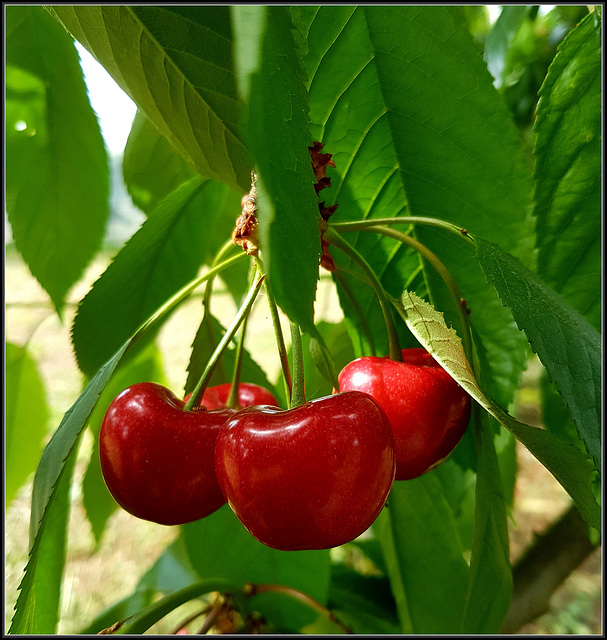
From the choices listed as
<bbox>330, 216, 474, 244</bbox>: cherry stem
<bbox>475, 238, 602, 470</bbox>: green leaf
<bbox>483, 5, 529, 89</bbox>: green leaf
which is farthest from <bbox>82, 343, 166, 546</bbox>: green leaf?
<bbox>483, 5, 529, 89</bbox>: green leaf

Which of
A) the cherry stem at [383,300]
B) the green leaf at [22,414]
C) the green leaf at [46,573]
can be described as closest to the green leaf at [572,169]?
the cherry stem at [383,300]

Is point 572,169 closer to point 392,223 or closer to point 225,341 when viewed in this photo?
point 392,223

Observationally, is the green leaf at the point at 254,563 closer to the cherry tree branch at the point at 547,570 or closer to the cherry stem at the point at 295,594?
the cherry stem at the point at 295,594

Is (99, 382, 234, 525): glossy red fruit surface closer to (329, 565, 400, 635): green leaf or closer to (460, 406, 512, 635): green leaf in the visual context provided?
(460, 406, 512, 635): green leaf

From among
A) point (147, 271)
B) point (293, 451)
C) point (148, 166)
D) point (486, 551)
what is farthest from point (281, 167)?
point (148, 166)

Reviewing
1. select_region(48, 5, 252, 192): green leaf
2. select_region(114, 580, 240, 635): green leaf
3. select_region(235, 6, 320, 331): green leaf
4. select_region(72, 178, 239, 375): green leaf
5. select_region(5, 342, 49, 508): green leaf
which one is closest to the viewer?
select_region(235, 6, 320, 331): green leaf

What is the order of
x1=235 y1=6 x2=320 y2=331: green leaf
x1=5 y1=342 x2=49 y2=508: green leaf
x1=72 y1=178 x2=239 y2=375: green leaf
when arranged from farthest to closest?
x1=5 y1=342 x2=49 y2=508: green leaf → x1=72 y1=178 x2=239 y2=375: green leaf → x1=235 y1=6 x2=320 y2=331: green leaf

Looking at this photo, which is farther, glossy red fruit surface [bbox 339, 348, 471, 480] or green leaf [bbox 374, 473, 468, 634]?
green leaf [bbox 374, 473, 468, 634]

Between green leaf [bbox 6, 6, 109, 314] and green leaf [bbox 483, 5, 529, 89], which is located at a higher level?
green leaf [bbox 483, 5, 529, 89]
